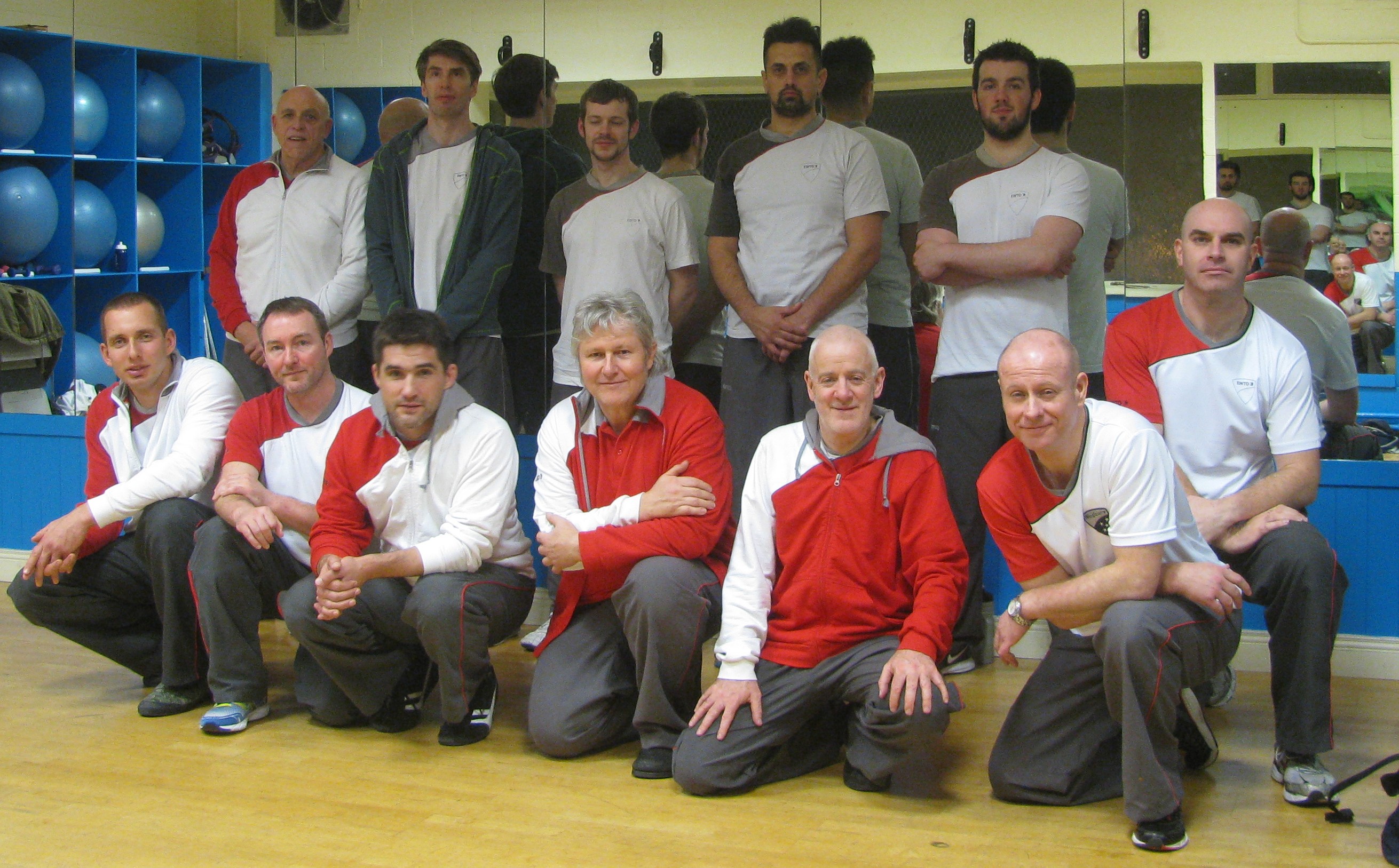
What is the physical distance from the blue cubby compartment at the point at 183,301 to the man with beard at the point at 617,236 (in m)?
1.75

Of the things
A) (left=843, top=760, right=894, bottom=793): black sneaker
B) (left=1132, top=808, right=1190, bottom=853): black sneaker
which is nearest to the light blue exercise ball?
(left=843, top=760, right=894, bottom=793): black sneaker

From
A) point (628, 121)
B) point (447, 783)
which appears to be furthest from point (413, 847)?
point (628, 121)

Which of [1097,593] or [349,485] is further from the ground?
[349,485]

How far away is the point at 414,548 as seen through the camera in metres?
2.85

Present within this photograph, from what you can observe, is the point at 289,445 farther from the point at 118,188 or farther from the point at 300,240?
the point at 118,188

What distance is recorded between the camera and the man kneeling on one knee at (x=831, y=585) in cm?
256

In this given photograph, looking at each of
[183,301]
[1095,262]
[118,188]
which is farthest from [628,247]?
[118,188]

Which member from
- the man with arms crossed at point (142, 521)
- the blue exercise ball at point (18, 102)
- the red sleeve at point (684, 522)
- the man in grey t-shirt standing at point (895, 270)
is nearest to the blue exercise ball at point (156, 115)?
the blue exercise ball at point (18, 102)

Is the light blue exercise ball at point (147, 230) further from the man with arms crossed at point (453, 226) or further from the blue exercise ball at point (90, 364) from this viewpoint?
the man with arms crossed at point (453, 226)

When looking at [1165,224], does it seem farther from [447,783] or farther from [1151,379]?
[447,783]

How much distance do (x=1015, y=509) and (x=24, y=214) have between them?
3.91 meters

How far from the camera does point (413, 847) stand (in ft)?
7.57

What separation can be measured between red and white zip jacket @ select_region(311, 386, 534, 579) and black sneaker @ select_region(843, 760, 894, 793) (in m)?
0.95

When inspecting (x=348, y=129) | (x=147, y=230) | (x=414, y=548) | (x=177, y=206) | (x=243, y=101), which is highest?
(x=243, y=101)
